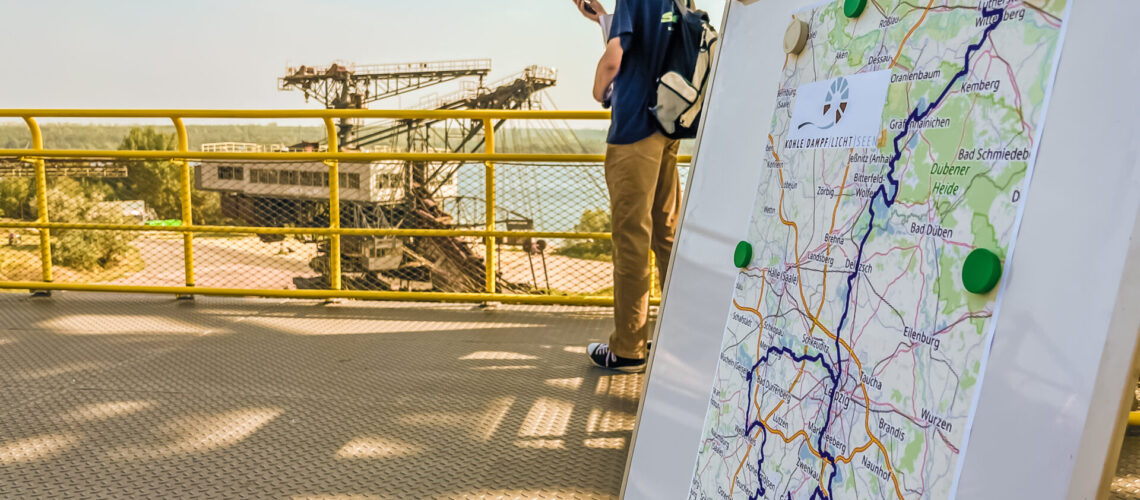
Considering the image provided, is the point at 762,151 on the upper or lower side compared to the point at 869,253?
upper

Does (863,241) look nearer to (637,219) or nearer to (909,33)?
(909,33)

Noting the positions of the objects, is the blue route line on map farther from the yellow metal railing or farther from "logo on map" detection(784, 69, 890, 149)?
the yellow metal railing

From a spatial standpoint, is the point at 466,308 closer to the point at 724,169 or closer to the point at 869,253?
the point at 724,169

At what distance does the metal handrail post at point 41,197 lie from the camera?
3670 mm

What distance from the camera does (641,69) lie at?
2217 millimetres

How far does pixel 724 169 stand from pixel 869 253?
372 mm

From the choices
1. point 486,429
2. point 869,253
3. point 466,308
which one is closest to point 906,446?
point 869,253

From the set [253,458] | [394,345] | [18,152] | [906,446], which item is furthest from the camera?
[18,152]

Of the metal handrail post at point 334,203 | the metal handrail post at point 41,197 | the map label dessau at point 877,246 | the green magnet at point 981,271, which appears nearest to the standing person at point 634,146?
the map label dessau at point 877,246

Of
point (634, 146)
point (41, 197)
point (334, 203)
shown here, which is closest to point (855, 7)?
point (634, 146)

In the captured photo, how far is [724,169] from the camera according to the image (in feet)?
3.86

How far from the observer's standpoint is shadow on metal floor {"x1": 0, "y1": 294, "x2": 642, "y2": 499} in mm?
1749

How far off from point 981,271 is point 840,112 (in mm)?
317

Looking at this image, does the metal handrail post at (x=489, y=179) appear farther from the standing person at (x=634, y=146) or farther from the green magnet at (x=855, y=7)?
the green magnet at (x=855, y=7)
